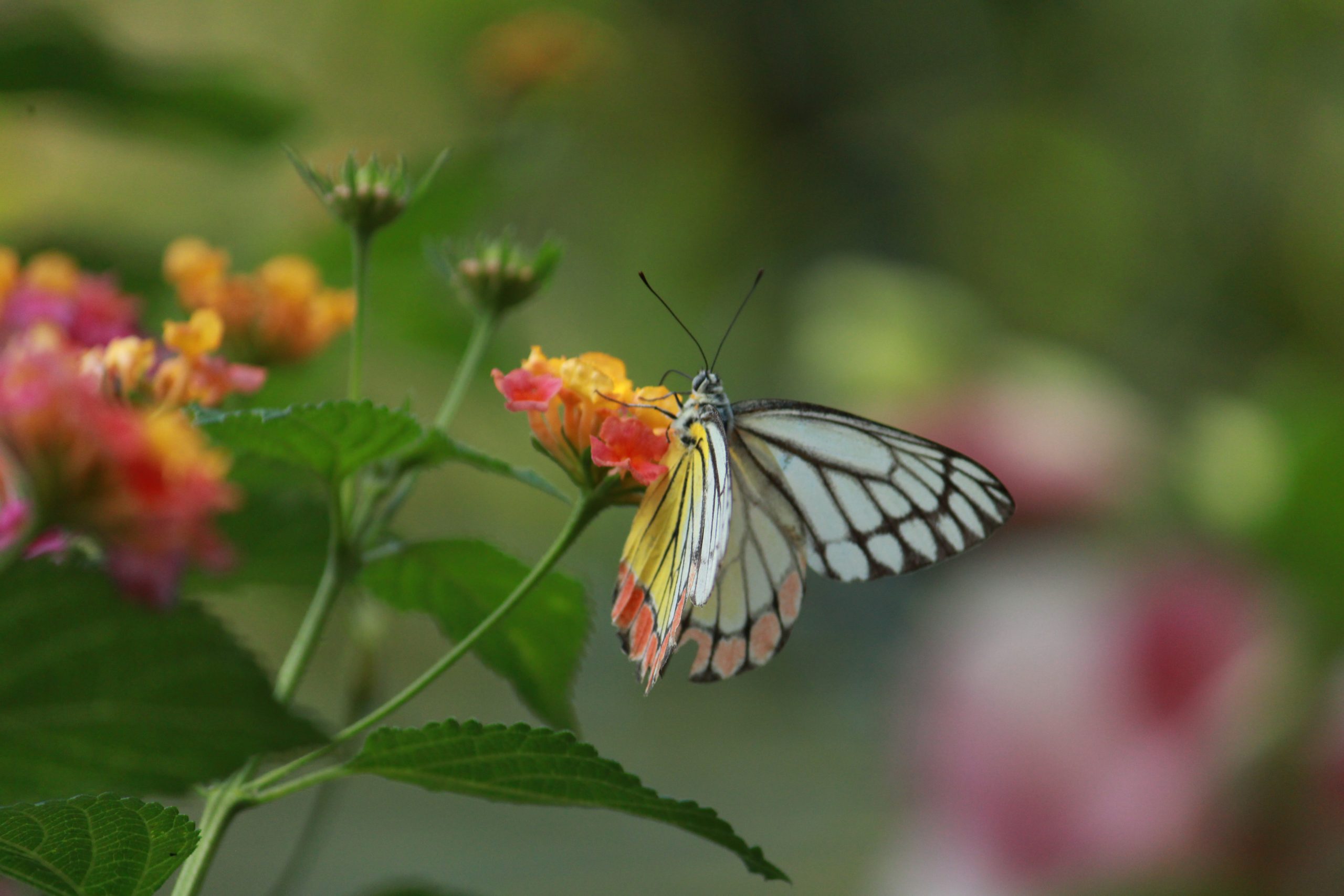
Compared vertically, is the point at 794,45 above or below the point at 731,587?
above

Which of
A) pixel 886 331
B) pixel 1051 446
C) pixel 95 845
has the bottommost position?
pixel 95 845

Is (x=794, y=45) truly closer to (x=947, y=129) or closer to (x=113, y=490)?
(x=947, y=129)

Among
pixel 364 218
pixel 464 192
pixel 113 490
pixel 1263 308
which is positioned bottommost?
pixel 113 490

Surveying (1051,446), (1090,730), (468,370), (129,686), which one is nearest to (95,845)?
(129,686)

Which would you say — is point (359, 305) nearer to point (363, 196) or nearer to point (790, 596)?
point (363, 196)

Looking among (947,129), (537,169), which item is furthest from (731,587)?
(947,129)

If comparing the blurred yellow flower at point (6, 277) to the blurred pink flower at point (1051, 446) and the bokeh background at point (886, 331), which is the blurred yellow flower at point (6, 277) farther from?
the blurred pink flower at point (1051, 446)
